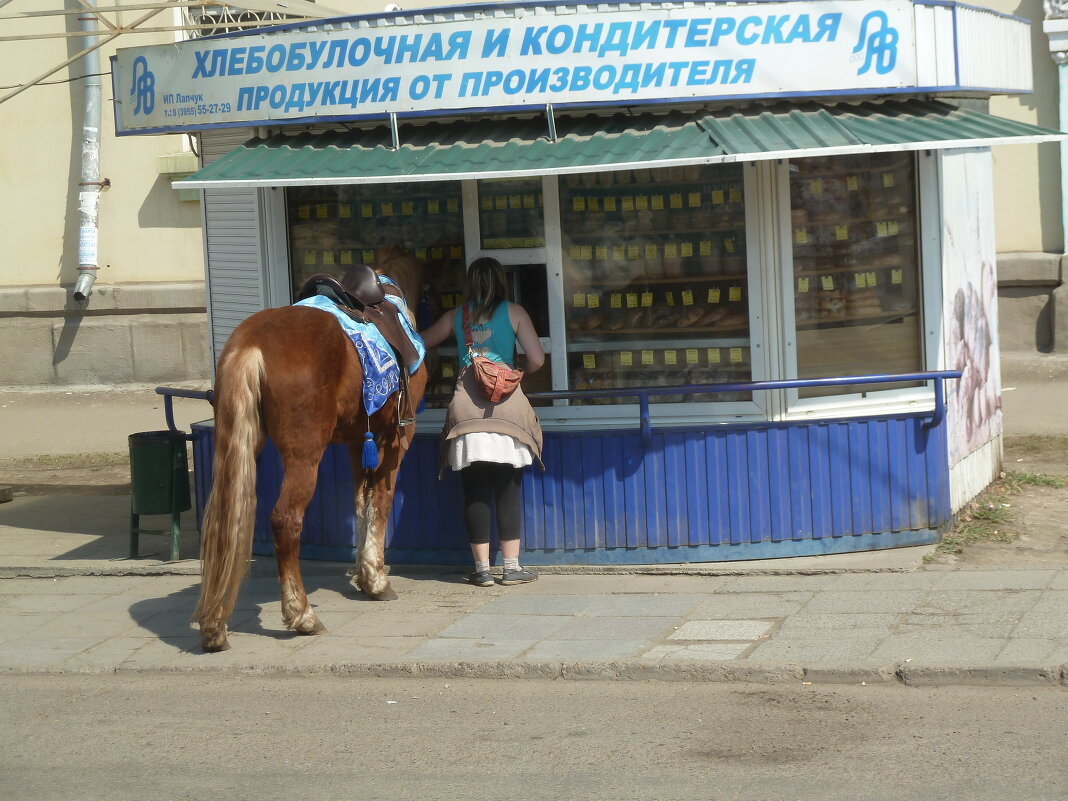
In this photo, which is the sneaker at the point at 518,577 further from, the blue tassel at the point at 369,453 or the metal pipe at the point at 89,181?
the metal pipe at the point at 89,181

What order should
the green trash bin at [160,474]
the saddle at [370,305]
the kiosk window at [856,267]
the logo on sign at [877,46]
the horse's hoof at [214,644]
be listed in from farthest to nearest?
the green trash bin at [160,474], the kiosk window at [856,267], the logo on sign at [877,46], the saddle at [370,305], the horse's hoof at [214,644]

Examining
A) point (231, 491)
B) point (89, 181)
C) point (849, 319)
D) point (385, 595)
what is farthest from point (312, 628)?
point (89, 181)

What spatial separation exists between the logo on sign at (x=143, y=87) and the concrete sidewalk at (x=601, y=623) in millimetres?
2922

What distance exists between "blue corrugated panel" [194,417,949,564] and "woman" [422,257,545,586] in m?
0.28

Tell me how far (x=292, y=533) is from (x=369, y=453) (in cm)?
71

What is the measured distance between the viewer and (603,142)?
7.76m

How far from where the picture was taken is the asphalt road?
487 cm

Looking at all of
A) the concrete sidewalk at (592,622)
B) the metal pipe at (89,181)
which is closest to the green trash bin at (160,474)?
the concrete sidewalk at (592,622)

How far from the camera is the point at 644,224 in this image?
839 centimetres

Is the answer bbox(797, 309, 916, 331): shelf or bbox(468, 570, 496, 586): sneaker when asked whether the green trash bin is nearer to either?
bbox(468, 570, 496, 586): sneaker

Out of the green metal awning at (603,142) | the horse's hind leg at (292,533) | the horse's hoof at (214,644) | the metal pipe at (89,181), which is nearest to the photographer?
the horse's hoof at (214,644)

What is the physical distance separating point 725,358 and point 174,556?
371 cm

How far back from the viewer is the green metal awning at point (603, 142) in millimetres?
7371

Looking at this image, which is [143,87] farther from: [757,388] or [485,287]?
[757,388]
